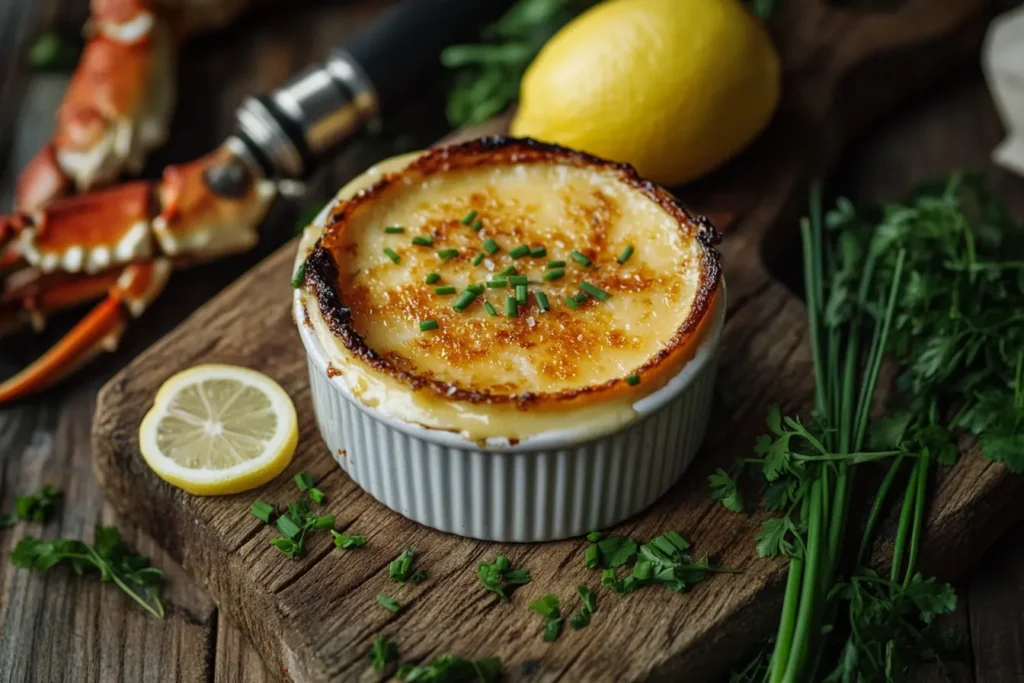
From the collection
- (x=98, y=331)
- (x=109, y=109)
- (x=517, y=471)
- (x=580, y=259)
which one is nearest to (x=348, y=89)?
(x=109, y=109)

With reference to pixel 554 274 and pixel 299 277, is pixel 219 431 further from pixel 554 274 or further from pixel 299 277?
pixel 554 274

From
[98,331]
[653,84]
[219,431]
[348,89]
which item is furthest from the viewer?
[348,89]

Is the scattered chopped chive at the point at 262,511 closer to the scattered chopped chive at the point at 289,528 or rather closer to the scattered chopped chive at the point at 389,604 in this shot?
the scattered chopped chive at the point at 289,528

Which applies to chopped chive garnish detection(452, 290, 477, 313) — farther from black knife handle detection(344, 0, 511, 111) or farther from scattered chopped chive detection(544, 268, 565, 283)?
black knife handle detection(344, 0, 511, 111)

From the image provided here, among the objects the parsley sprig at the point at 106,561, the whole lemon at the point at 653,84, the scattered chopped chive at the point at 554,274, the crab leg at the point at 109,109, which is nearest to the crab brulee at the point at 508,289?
the scattered chopped chive at the point at 554,274

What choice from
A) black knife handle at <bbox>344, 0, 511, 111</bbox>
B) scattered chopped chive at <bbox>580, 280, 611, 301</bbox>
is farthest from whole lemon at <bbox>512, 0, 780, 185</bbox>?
scattered chopped chive at <bbox>580, 280, 611, 301</bbox>

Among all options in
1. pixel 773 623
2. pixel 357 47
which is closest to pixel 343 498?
pixel 773 623

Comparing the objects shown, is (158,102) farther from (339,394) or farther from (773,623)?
(773,623)
